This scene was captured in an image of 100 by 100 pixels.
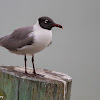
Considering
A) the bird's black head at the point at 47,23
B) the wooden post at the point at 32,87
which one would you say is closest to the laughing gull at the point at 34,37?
the bird's black head at the point at 47,23

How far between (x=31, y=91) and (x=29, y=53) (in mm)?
971

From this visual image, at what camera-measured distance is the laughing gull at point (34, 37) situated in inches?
181

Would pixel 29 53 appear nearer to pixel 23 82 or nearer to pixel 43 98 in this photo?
pixel 23 82

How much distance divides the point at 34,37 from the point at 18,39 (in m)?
0.45

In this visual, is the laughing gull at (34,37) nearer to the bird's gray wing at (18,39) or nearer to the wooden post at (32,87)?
the bird's gray wing at (18,39)

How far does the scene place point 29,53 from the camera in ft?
15.8

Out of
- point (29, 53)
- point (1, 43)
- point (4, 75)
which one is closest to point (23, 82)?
point (4, 75)

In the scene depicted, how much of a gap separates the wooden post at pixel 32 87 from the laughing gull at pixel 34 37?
0.57m

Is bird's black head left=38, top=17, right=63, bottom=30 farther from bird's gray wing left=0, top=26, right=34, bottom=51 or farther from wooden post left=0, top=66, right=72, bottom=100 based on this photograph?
wooden post left=0, top=66, right=72, bottom=100

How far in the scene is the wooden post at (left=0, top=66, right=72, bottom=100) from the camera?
13.3 ft

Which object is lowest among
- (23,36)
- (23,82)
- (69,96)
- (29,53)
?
(69,96)

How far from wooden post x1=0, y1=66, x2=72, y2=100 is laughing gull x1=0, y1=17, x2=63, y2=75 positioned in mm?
566

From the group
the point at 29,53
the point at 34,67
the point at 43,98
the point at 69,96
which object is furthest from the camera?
the point at 34,67

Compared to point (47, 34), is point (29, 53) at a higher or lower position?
lower
